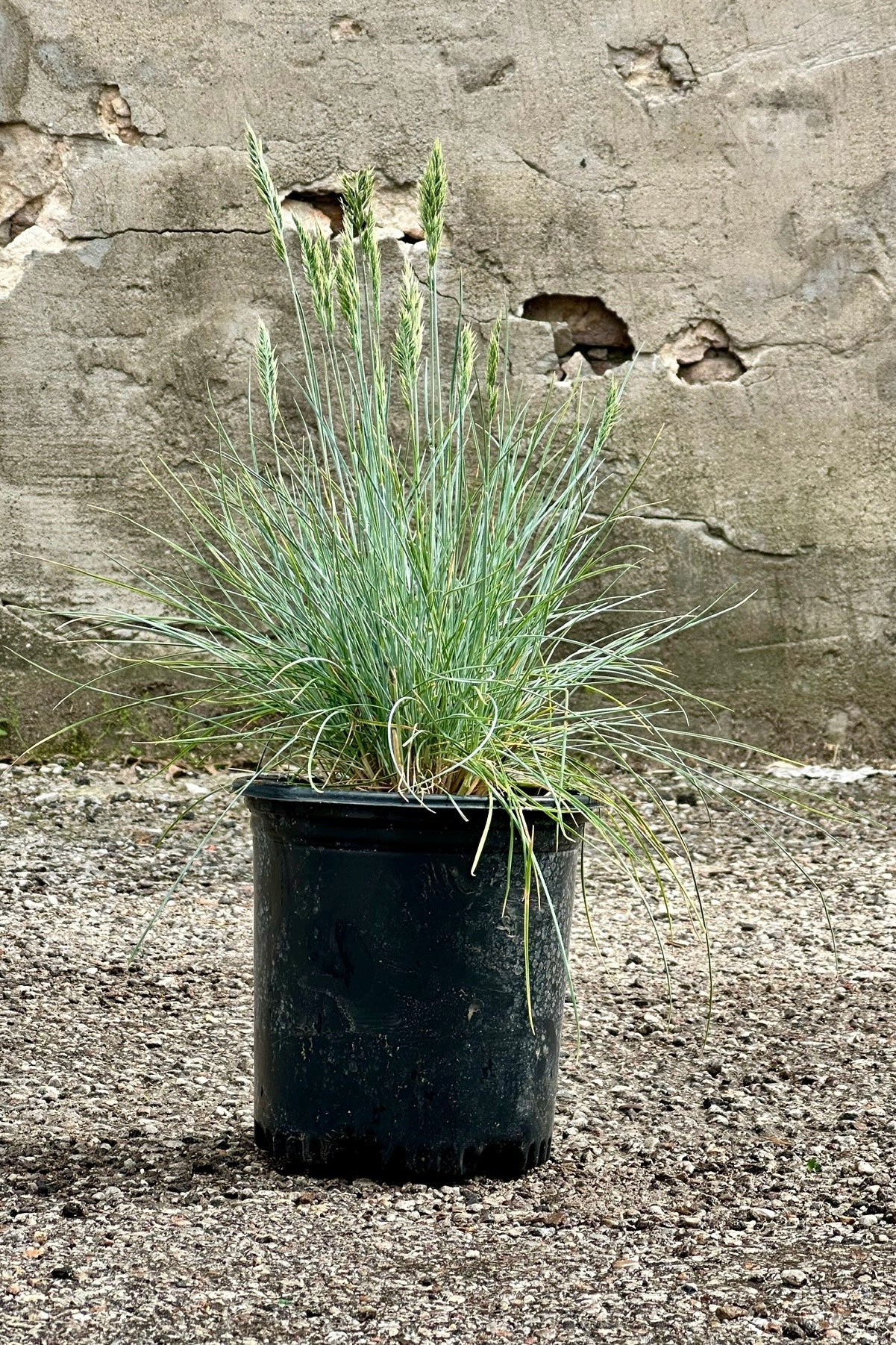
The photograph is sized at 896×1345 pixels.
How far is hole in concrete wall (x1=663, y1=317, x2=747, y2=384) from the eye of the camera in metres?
3.84

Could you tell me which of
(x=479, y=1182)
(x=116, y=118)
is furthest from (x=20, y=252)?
(x=479, y=1182)

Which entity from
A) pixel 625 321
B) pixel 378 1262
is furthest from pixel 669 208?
pixel 378 1262

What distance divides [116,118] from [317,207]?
58 centimetres

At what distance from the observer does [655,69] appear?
381 cm

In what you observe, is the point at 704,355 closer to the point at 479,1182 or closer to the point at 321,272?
the point at 321,272

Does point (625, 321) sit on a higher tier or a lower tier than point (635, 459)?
higher

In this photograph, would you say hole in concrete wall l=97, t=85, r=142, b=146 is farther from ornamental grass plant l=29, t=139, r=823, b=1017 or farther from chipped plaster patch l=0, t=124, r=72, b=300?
ornamental grass plant l=29, t=139, r=823, b=1017

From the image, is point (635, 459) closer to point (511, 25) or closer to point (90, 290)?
point (511, 25)

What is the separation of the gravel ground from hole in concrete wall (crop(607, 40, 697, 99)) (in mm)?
2192

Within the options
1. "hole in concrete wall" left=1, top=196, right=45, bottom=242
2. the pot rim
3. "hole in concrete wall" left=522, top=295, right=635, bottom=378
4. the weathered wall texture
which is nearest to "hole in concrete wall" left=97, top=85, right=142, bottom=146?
the weathered wall texture

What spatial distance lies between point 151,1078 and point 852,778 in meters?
2.35

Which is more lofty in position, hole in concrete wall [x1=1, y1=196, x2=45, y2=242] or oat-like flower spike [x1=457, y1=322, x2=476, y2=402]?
hole in concrete wall [x1=1, y1=196, x2=45, y2=242]

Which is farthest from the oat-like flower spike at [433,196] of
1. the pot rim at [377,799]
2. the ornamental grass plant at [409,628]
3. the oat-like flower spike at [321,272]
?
the pot rim at [377,799]

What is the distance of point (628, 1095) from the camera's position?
1978mm
